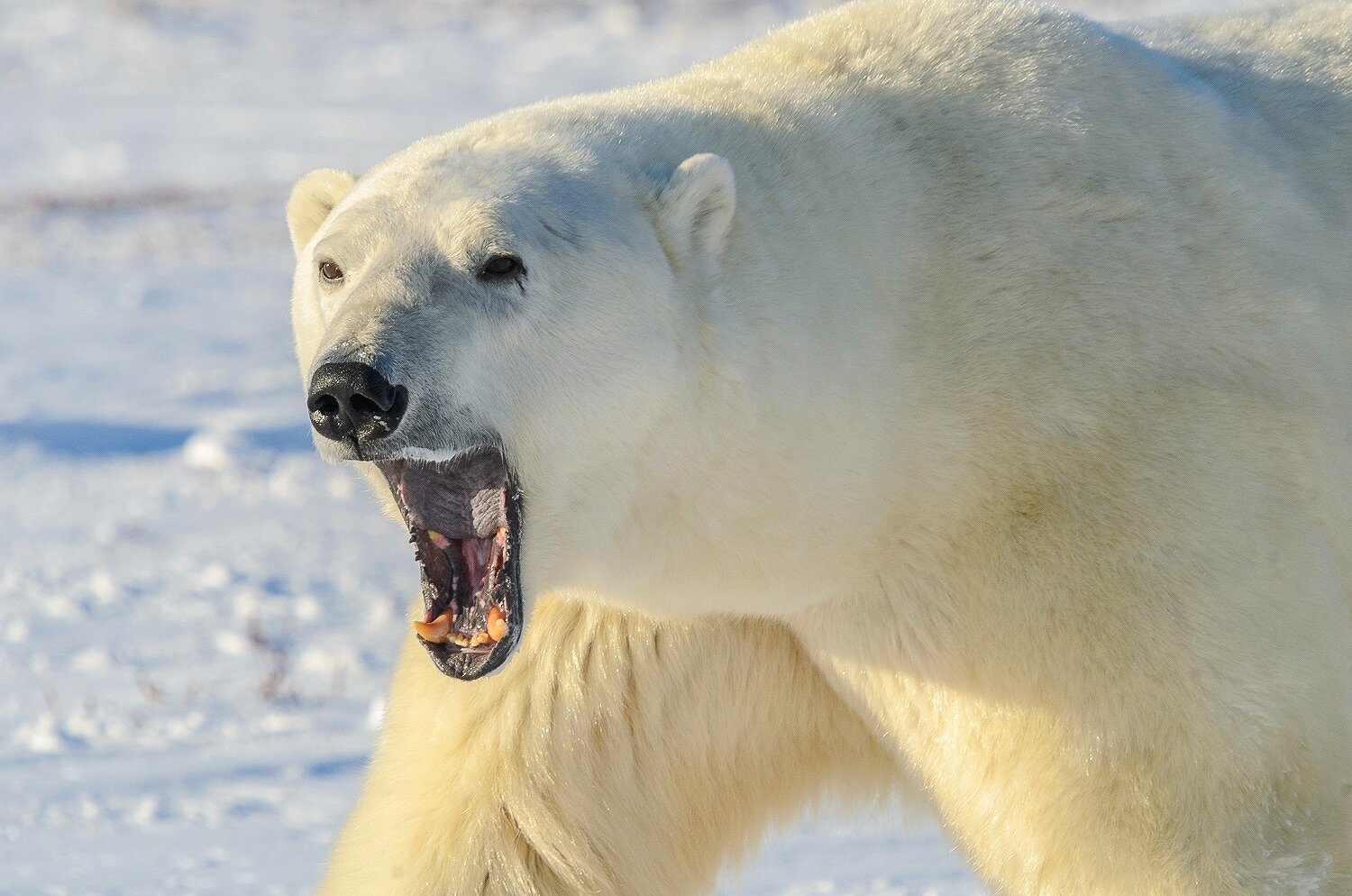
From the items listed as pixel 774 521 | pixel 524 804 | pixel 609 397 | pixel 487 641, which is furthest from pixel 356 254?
pixel 524 804

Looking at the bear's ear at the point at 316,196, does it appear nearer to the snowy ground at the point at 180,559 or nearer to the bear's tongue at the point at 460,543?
the bear's tongue at the point at 460,543

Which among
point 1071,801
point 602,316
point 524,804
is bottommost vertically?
point 524,804

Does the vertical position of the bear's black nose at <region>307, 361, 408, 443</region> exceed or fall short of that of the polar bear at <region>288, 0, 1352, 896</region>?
it exceeds it

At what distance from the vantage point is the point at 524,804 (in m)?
2.77

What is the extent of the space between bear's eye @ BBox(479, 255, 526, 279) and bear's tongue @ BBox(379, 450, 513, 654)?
9.8 inches

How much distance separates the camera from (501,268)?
2.25 metres

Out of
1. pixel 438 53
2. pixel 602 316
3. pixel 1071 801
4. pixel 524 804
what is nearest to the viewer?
pixel 602 316

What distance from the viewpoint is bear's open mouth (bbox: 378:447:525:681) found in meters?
2.31

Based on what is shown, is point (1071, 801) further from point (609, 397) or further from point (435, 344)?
point (435, 344)

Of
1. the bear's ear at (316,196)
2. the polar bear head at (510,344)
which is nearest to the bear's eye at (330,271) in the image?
the polar bear head at (510,344)

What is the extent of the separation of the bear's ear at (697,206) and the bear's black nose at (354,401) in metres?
0.51

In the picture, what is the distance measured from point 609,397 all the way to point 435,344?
0.28m

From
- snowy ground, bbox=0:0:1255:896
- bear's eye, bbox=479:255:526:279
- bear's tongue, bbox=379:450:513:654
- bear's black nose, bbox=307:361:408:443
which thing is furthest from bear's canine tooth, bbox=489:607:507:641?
snowy ground, bbox=0:0:1255:896

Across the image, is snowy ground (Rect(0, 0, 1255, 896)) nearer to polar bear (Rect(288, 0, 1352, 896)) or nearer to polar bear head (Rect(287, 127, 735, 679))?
polar bear (Rect(288, 0, 1352, 896))
